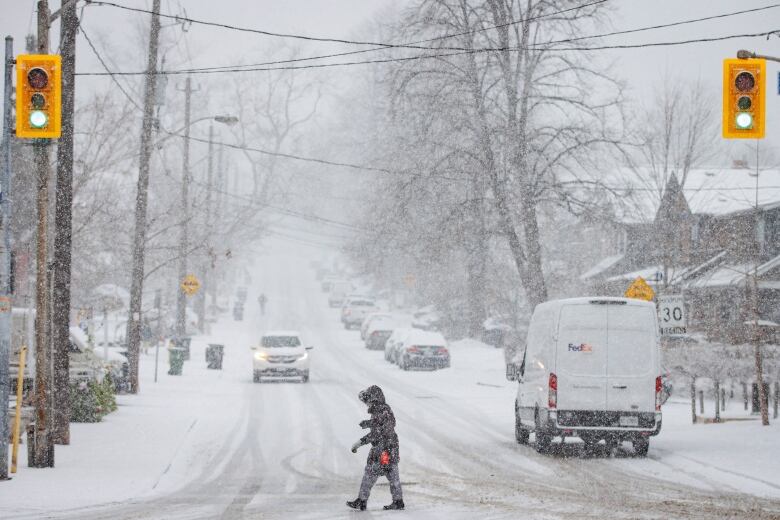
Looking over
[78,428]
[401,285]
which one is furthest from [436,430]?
[401,285]

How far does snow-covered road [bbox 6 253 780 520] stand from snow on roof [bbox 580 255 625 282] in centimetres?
3070

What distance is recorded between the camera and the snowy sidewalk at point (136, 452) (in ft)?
44.5

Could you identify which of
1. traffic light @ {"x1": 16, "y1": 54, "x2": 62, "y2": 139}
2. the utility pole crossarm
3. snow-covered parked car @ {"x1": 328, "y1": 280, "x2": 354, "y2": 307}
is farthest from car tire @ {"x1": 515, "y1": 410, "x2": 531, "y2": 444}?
snow-covered parked car @ {"x1": 328, "y1": 280, "x2": 354, "y2": 307}

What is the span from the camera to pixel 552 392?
18266 millimetres

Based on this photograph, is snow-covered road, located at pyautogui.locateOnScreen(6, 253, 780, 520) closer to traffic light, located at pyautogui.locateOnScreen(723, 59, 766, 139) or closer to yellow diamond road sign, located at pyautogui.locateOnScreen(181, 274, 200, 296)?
traffic light, located at pyautogui.locateOnScreen(723, 59, 766, 139)

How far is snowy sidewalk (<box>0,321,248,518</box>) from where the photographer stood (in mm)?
13555

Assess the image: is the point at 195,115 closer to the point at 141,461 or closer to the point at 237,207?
the point at 237,207

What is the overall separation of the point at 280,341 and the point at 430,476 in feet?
75.5

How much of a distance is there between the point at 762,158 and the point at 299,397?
251 ft

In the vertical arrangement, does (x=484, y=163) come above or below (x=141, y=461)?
above

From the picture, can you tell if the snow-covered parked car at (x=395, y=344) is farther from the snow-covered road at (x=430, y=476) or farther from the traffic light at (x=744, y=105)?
the traffic light at (x=744, y=105)

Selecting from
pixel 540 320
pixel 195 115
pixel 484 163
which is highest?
pixel 195 115

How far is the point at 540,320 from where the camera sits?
19672 millimetres

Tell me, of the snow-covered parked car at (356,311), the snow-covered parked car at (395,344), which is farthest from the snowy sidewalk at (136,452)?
the snow-covered parked car at (356,311)
